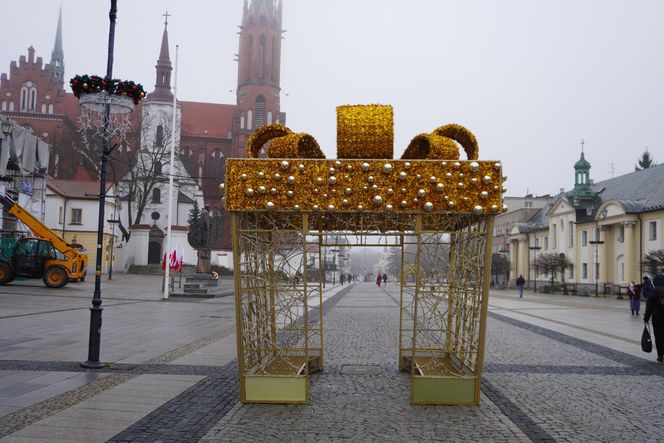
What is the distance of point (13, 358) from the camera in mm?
9055

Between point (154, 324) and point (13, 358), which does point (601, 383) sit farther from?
point (154, 324)

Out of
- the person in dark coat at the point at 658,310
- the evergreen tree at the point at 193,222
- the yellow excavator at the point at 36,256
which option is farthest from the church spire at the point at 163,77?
the person in dark coat at the point at 658,310

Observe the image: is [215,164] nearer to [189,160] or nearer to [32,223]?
[189,160]

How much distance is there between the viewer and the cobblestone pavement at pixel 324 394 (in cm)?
550

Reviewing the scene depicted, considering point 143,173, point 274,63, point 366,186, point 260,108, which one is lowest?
point 366,186

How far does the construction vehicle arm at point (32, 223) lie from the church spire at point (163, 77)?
47055 mm

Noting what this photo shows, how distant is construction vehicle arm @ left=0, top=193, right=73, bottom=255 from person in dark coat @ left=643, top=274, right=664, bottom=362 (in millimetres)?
25870

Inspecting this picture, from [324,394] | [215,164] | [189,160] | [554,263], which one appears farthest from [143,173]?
[324,394]

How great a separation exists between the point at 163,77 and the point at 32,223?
49307mm

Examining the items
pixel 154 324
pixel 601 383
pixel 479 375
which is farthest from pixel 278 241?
pixel 154 324

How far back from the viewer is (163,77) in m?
A: 74.4

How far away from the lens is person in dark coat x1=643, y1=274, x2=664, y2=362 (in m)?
9.95

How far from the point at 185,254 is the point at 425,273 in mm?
49915

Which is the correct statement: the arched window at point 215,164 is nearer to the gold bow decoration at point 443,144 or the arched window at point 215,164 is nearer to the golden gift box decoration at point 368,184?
the gold bow decoration at point 443,144
